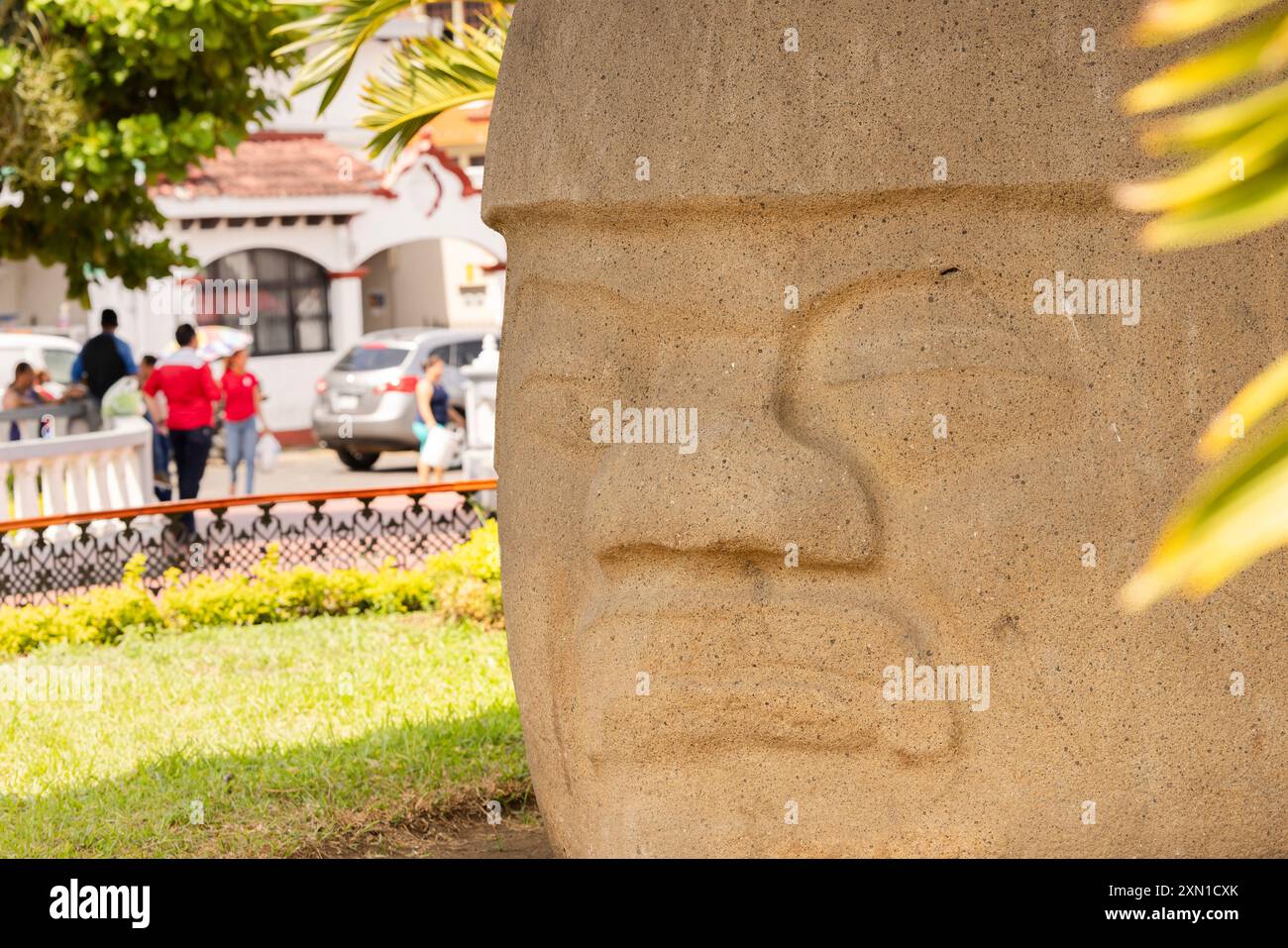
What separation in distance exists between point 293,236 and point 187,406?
981 centimetres

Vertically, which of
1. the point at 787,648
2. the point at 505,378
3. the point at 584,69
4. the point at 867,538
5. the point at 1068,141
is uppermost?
Result: the point at 584,69

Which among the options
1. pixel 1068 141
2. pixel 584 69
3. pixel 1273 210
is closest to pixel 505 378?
pixel 584 69

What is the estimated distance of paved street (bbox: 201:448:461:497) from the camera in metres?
16.1

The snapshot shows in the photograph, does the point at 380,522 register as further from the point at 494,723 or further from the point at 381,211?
the point at 381,211

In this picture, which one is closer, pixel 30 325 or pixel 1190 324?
pixel 1190 324

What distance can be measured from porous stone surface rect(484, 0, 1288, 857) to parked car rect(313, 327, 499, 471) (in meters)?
14.0

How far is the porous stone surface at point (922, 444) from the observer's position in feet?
10.1

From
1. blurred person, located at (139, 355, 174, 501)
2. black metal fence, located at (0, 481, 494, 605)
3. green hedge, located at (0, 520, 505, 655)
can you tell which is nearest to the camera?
green hedge, located at (0, 520, 505, 655)

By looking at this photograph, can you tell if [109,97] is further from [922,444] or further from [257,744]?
[922,444]

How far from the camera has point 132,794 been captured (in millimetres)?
4961

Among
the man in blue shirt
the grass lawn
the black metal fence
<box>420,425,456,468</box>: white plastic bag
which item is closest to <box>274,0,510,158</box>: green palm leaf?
the grass lawn

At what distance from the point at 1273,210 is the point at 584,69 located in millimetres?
2599

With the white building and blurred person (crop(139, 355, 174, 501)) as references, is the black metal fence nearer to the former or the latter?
blurred person (crop(139, 355, 174, 501))

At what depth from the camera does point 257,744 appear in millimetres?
5590
